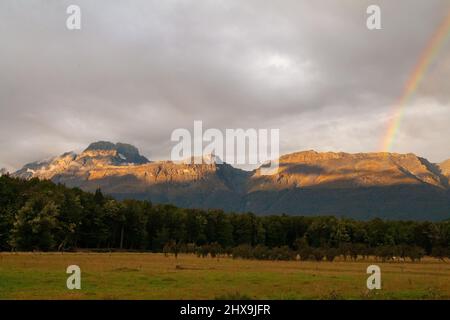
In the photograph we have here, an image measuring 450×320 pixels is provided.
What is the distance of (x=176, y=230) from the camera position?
164000mm

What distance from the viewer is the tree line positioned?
112 m

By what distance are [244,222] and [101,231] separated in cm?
5352

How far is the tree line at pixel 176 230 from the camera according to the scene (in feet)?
366

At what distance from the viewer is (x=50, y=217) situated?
372 feet

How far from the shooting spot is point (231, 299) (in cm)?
3234

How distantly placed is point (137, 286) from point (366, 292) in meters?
19.7
